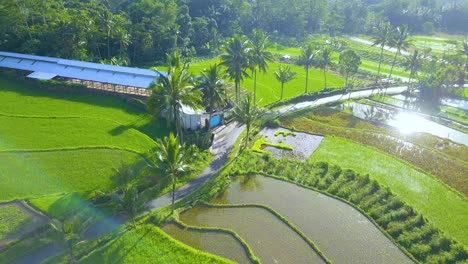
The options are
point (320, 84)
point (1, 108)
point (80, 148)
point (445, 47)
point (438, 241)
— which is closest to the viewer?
point (438, 241)

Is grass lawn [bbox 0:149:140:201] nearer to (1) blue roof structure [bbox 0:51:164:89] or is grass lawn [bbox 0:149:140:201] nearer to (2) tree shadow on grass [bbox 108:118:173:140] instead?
(2) tree shadow on grass [bbox 108:118:173:140]

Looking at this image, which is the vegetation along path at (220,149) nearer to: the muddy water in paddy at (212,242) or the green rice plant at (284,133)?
the muddy water in paddy at (212,242)

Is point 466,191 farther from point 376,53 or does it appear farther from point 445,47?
point 445,47

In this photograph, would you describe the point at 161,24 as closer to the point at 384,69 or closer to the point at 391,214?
the point at 384,69

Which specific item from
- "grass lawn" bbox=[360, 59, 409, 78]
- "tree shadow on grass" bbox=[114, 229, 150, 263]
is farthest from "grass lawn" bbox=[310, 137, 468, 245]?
"grass lawn" bbox=[360, 59, 409, 78]

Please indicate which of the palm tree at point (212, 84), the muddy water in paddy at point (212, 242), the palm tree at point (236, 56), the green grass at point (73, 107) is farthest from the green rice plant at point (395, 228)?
the palm tree at point (236, 56)

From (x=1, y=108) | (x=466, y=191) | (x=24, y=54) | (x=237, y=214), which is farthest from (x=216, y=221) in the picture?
(x=24, y=54)
